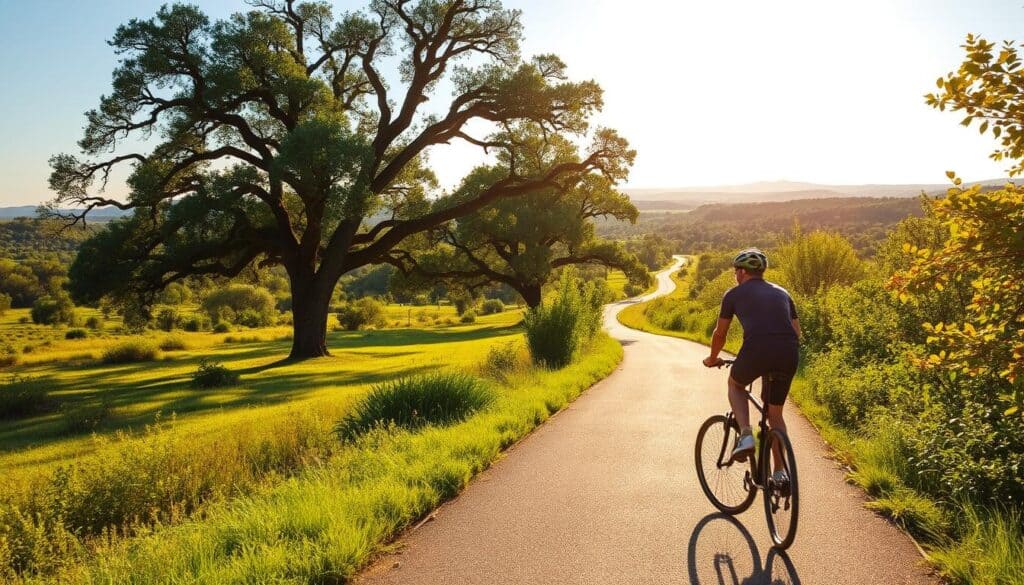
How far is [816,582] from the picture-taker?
13.6 ft

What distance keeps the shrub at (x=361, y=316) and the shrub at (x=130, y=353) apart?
3063 centimetres

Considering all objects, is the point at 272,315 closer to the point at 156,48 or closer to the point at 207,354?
the point at 207,354

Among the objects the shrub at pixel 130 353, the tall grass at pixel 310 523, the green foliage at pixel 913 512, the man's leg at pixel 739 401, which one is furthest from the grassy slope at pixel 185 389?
the green foliage at pixel 913 512

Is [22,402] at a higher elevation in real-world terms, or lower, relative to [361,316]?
higher

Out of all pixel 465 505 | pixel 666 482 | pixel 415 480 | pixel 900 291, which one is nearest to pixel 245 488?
pixel 415 480

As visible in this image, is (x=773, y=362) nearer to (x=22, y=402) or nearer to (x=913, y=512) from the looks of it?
(x=913, y=512)

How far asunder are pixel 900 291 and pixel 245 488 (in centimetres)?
768

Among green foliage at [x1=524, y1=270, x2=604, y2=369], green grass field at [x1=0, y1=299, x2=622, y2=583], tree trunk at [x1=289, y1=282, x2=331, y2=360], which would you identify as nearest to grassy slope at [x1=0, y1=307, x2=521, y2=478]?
green grass field at [x1=0, y1=299, x2=622, y2=583]

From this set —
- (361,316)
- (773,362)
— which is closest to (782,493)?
(773,362)

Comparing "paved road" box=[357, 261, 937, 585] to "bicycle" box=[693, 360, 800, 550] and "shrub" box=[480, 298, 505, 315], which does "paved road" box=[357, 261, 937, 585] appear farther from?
"shrub" box=[480, 298, 505, 315]

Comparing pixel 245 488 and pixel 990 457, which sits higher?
pixel 990 457

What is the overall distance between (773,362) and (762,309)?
46 cm

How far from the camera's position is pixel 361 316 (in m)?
62.4

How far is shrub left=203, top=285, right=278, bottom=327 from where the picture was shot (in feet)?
252
